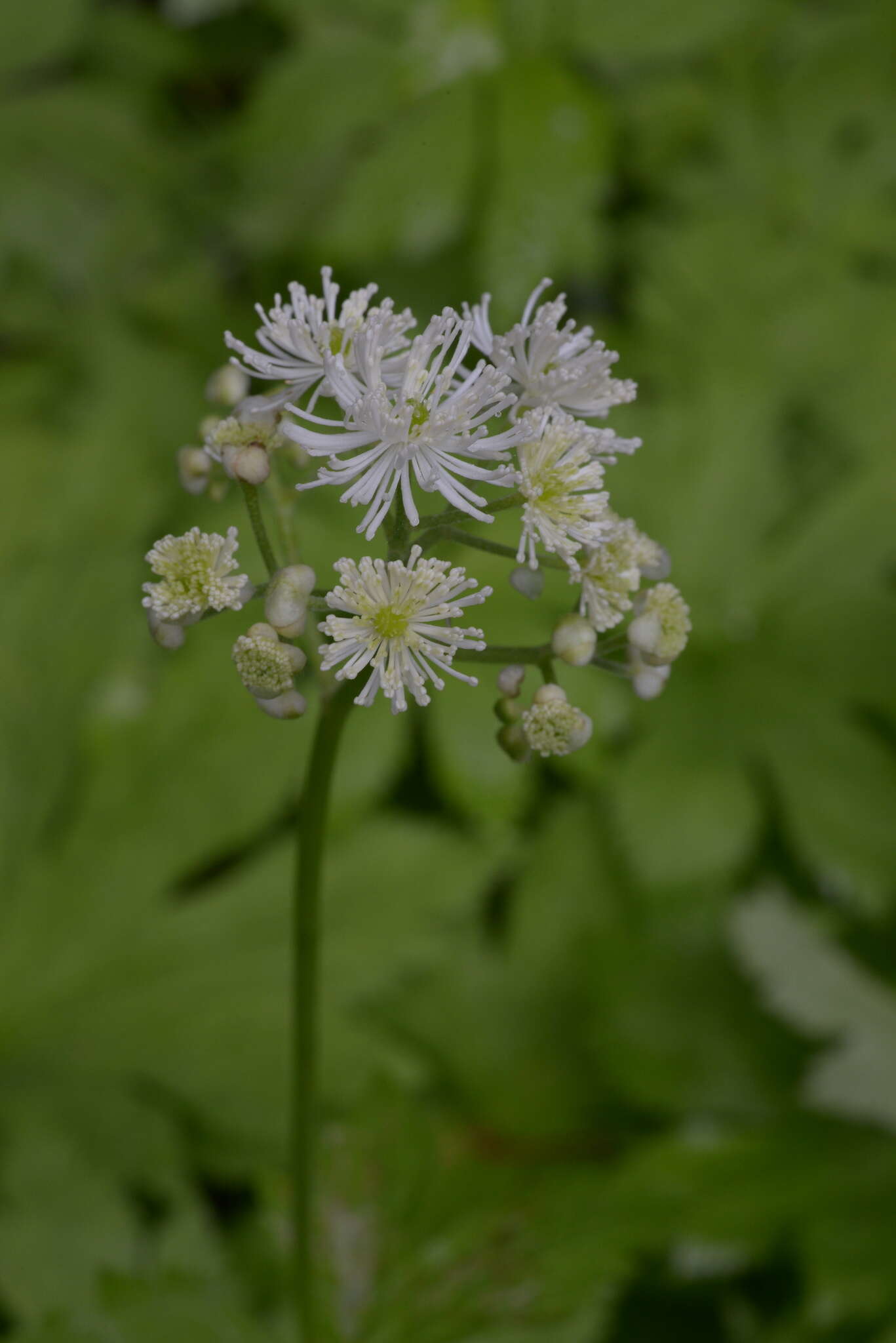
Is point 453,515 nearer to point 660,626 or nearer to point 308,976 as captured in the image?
point 660,626

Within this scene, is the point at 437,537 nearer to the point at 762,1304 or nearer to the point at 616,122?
the point at 762,1304

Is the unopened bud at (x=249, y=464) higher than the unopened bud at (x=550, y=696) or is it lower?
higher

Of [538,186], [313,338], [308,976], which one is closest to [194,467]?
[313,338]

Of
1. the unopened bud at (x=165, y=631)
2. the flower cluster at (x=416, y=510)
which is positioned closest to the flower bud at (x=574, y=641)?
the flower cluster at (x=416, y=510)

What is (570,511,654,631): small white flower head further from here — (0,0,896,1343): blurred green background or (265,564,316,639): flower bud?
(0,0,896,1343): blurred green background

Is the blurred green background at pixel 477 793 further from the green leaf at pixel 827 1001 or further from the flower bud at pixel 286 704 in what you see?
the flower bud at pixel 286 704

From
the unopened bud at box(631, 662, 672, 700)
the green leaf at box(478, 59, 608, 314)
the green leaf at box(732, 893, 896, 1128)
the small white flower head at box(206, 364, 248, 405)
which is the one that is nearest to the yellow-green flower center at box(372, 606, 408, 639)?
the unopened bud at box(631, 662, 672, 700)
